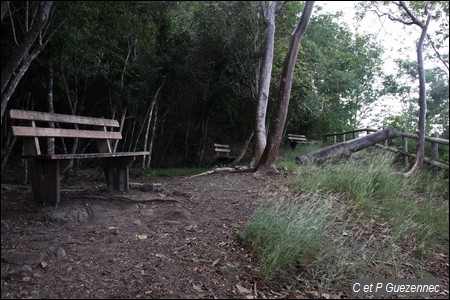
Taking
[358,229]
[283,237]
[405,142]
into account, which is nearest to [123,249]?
[283,237]

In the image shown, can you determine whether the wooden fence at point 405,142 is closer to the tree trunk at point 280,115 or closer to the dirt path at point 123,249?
the dirt path at point 123,249

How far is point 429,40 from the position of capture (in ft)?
9.78

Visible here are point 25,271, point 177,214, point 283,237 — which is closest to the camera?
point 25,271

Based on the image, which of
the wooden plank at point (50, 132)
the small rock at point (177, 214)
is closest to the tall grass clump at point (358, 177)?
the small rock at point (177, 214)

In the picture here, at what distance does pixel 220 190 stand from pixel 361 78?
8.41 ft

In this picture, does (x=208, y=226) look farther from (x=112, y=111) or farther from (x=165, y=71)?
(x=165, y=71)

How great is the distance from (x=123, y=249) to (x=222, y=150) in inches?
219

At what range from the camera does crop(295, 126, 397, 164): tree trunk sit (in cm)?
299

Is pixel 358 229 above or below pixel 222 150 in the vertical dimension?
below

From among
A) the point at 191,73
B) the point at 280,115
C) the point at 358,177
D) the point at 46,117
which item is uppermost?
the point at 191,73

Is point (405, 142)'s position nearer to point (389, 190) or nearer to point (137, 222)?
point (389, 190)

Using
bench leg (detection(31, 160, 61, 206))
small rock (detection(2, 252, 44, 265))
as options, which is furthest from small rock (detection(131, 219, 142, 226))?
small rock (detection(2, 252, 44, 265))

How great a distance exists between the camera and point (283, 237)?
272 cm

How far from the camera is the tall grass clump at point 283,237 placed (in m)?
2.53
